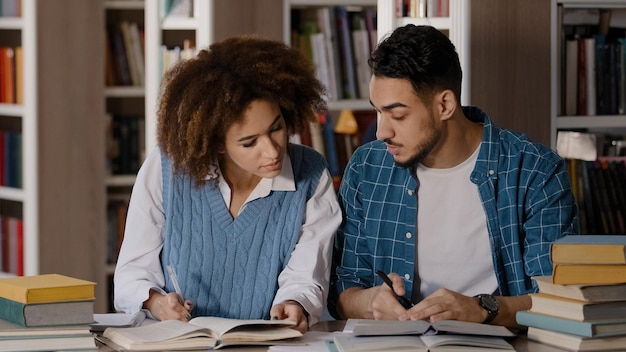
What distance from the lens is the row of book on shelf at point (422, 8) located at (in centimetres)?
346

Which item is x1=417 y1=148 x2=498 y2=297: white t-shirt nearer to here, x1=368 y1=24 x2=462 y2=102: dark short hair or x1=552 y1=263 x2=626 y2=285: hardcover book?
x1=368 y1=24 x2=462 y2=102: dark short hair

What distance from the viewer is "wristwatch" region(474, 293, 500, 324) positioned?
7.95 feet

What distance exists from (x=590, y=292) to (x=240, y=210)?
0.87m

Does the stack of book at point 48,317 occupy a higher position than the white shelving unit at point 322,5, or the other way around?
the white shelving unit at point 322,5

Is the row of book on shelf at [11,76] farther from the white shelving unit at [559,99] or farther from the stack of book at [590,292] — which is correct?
the stack of book at [590,292]

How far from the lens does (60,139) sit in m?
4.93

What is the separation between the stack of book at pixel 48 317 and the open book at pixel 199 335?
3.1 inches

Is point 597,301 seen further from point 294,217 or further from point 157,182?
point 157,182

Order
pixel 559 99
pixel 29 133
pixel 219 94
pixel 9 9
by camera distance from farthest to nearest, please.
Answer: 1. pixel 9 9
2. pixel 29 133
3. pixel 559 99
4. pixel 219 94

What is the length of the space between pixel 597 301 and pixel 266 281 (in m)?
0.79

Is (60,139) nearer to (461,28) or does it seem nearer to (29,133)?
(29,133)

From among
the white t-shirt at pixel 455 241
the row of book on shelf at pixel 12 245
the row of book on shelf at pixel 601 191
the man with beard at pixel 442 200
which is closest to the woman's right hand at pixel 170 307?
the man with beard at pixel 442 200

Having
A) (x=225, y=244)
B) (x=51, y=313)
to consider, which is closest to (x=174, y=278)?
(x=225, y=244)

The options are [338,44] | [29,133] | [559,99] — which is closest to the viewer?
[559,99]
